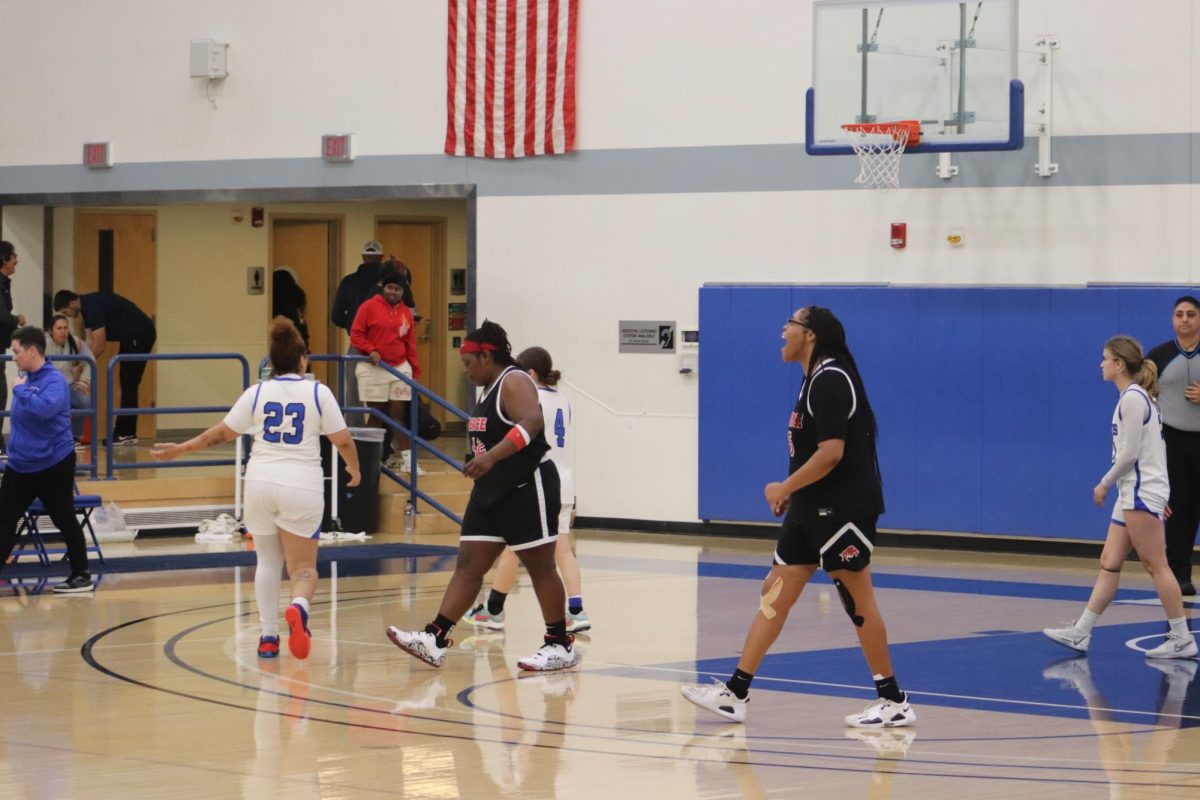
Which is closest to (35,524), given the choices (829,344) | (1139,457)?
(829,344)

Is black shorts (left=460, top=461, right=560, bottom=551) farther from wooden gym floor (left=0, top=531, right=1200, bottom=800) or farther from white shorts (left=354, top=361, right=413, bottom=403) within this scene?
white shorts (left=354, top=361, right=413, bottom=403)

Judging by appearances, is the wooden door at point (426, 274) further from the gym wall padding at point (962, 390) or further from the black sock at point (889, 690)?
Result: the black sock at point (889, 690)

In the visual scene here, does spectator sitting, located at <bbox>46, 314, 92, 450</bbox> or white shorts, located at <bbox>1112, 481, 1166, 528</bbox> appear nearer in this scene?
white shorts, located at <bbox>1112, 481, 1166, 528</bbox>

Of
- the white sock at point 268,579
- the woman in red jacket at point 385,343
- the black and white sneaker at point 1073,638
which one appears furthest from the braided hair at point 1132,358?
the woman in red jacket at point 385,343

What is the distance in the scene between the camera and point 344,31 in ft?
63.6

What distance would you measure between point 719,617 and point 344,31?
983 cm

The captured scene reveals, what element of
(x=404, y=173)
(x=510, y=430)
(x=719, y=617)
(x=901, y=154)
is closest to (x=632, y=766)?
(x=510, y=430)

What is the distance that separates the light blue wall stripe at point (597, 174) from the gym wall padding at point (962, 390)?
1.07 metres

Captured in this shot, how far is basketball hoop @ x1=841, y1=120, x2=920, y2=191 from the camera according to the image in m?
15.3

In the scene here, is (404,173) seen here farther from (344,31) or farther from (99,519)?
(99,519)

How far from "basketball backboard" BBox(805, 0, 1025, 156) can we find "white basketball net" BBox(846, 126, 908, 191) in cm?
12

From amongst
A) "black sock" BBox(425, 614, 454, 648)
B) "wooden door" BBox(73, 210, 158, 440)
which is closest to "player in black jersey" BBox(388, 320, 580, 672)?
"black sock" BBox(425, 614, 454, 648)

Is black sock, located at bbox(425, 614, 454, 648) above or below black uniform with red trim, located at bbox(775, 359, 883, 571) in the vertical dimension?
below

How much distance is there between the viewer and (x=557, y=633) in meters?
10.0
